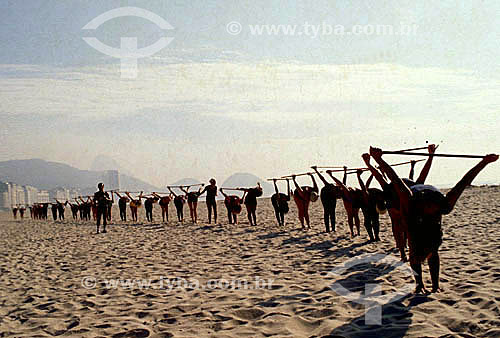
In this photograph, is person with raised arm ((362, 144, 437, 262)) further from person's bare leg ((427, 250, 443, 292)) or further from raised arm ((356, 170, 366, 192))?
raised arm ((356, 170, 366, 192))

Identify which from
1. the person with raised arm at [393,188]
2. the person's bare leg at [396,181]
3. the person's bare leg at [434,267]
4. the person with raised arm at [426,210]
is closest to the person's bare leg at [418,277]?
the person with raised arm at [426,210]

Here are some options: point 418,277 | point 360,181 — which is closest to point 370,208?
point 360,181

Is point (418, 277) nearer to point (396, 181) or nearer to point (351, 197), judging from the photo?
point (396, 181)

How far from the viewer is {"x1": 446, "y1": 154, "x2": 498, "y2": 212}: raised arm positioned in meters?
4.92

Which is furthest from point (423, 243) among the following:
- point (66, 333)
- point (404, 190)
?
point (66, 333)

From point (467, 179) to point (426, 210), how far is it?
68cm

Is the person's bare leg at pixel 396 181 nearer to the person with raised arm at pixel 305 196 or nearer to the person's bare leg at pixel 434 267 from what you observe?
the person's bare leg at pixel 434 267

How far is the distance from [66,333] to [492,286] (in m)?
5.57

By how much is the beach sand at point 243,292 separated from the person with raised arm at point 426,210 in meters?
0.62

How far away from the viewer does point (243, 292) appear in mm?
5953

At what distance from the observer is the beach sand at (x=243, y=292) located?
14.3 feet

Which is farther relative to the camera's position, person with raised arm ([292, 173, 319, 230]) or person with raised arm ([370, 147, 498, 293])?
person with raised arm ([292, 173, 319, 230])

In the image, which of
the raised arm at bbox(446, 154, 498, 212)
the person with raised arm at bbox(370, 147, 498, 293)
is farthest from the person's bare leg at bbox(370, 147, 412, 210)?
the raised arm at bbox(446, 154, 498, 212)

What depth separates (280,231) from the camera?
14.0 meters
